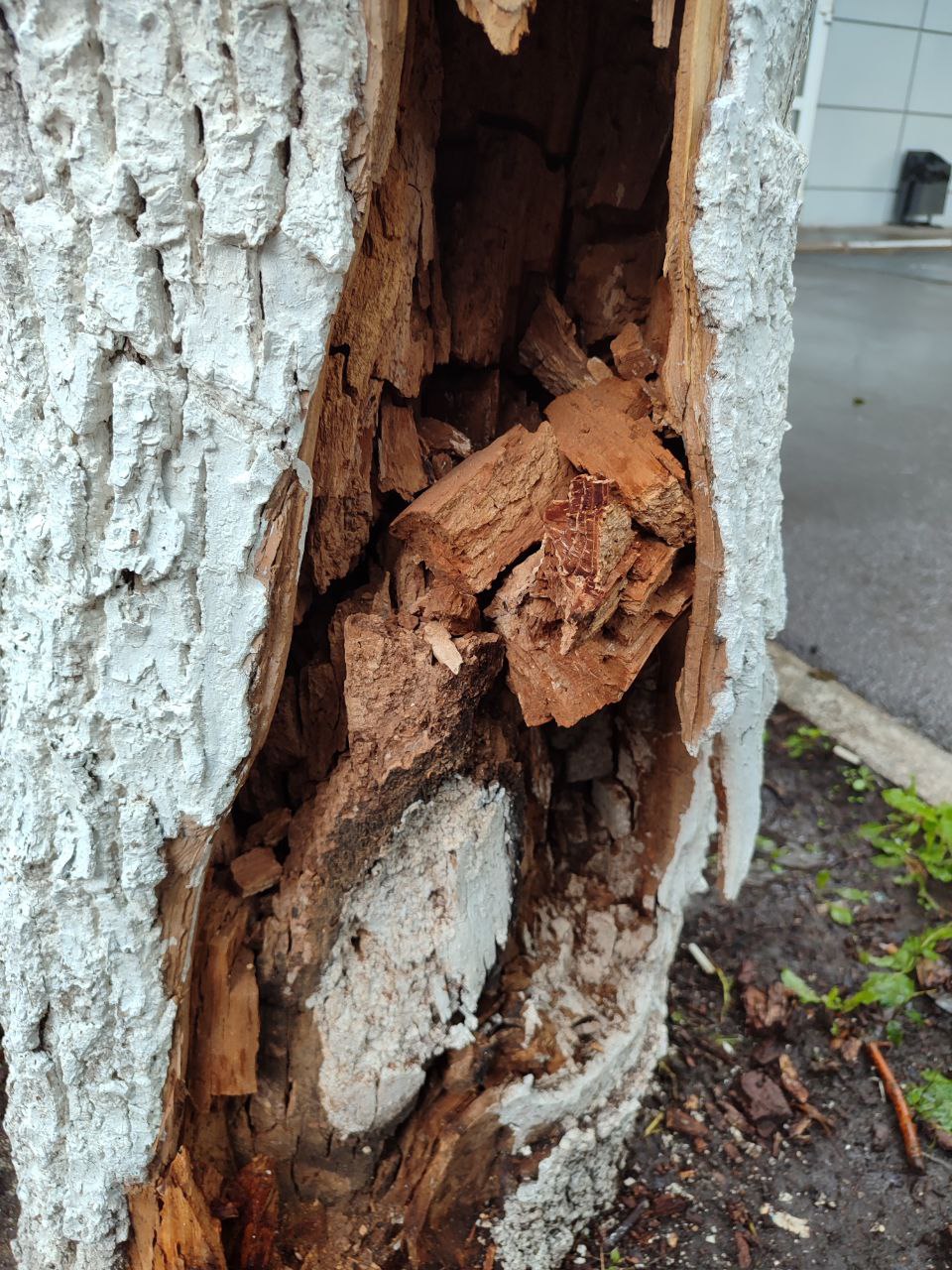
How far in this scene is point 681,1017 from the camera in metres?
1.80

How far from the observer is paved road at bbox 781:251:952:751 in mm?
3191

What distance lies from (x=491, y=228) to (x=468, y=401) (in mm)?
211

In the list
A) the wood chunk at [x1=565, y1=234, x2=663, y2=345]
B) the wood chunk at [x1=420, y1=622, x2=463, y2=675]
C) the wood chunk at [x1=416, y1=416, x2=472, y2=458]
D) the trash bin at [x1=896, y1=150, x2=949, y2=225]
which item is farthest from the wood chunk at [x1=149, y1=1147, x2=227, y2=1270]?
the trash bin at [x1=896, y1=150, x2=949, y2=225]

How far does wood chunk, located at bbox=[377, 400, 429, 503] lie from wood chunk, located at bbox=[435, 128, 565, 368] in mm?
122

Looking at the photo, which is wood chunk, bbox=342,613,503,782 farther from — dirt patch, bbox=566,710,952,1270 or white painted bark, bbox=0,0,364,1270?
dirt patch, bbox=566,710,952,1270

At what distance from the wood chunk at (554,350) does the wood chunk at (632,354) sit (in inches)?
1.3

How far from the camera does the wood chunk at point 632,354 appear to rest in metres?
1.17

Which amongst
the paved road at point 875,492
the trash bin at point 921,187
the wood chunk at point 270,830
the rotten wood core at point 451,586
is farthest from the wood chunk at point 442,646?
the trash bin at point 921,187

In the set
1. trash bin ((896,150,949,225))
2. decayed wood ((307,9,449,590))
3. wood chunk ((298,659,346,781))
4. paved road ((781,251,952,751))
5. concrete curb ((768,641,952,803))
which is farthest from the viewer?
trash bin ((896,150,949,225))

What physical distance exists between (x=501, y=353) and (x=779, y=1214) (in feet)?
4.32

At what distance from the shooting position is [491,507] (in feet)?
3.75

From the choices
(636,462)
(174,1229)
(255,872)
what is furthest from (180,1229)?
(636,462)

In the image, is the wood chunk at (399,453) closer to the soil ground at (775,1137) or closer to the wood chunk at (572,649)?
the wood chunk at (572,649)

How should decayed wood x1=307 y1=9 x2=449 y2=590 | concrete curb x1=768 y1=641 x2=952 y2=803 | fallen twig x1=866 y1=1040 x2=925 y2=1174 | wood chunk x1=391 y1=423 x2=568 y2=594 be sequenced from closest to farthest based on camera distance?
decayed wood x1=307 y1=9 x2=449 y2=590 < wood chunk x1=391 y1=423 x2=568 y2=594 < fallen twig x1=866 y1=1040 x2=925 y2=1174 < concrete curb x1=768 y1=641 x2=952 y2=803
